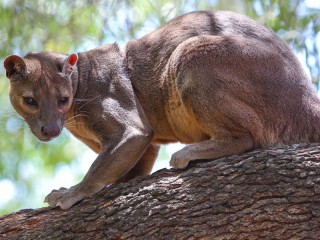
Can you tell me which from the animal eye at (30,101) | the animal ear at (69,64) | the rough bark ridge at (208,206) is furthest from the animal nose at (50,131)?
the rough bark ridge at (208,206)

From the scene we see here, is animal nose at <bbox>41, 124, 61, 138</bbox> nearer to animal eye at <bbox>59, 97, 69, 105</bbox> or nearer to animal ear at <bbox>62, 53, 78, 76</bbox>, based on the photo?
animal eye at <bbox>59, 97, 69, 105</bbox>

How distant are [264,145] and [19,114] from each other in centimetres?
206

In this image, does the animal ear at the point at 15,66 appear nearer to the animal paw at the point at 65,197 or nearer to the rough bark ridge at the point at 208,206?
the animal paw at the point at 65,197

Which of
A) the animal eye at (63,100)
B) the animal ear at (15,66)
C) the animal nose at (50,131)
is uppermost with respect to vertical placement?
the animal ear at (15,66)

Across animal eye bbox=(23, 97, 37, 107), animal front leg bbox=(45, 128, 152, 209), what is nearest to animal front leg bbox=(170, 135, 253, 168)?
animal front leg bbox=(45, 128, 152, 209)

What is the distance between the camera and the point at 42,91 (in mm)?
5406

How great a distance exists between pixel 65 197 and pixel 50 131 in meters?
0.61

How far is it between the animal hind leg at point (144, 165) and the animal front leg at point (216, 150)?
93 centimetres

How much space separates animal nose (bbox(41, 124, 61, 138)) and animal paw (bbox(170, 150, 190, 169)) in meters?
0.98

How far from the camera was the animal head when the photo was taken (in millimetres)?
5277

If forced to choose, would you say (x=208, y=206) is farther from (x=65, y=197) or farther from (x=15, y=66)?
(x=15, y=66)

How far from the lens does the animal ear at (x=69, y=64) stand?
5.55 meters

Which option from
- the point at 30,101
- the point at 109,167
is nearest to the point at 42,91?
the point at 30,101

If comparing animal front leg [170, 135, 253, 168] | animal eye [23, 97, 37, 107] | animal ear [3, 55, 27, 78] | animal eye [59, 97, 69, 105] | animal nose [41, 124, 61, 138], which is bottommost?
animal front leg [170, 135, 253, 168]
